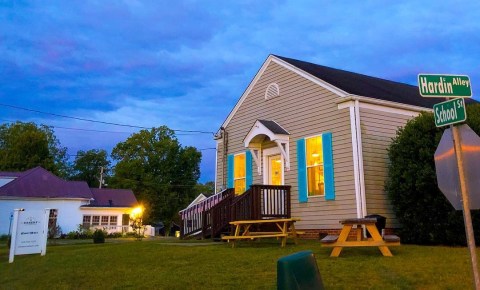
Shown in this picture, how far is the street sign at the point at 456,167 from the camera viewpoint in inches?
155

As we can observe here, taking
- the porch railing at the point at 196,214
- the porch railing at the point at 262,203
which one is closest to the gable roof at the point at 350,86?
the porch railing at the point at 262,203

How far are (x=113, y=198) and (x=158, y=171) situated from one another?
510 inches

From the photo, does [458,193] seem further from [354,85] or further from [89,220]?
[89,220]

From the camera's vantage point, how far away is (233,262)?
25.6 feet

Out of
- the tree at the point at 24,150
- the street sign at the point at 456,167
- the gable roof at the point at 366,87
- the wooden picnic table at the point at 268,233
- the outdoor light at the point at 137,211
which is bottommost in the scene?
the wooden picnic table at the point at 268,233

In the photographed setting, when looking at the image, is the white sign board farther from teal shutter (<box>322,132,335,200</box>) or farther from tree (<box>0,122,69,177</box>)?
tree (<box>0,122,69,177</box>)

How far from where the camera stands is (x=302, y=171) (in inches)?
537

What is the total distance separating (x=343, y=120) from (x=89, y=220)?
3097 cm

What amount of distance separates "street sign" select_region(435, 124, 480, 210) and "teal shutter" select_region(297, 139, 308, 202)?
929cm

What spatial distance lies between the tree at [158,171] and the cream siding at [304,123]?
35976 millimetres

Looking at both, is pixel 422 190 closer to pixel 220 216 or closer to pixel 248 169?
pixel 220 216

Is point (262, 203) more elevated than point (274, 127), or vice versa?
point (274, 127)

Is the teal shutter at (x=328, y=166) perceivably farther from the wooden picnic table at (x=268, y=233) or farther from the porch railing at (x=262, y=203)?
the wooden picnic table at (x=268, y=233)

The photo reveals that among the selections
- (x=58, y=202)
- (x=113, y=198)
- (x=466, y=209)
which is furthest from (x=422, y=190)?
(x=113, y=198)
